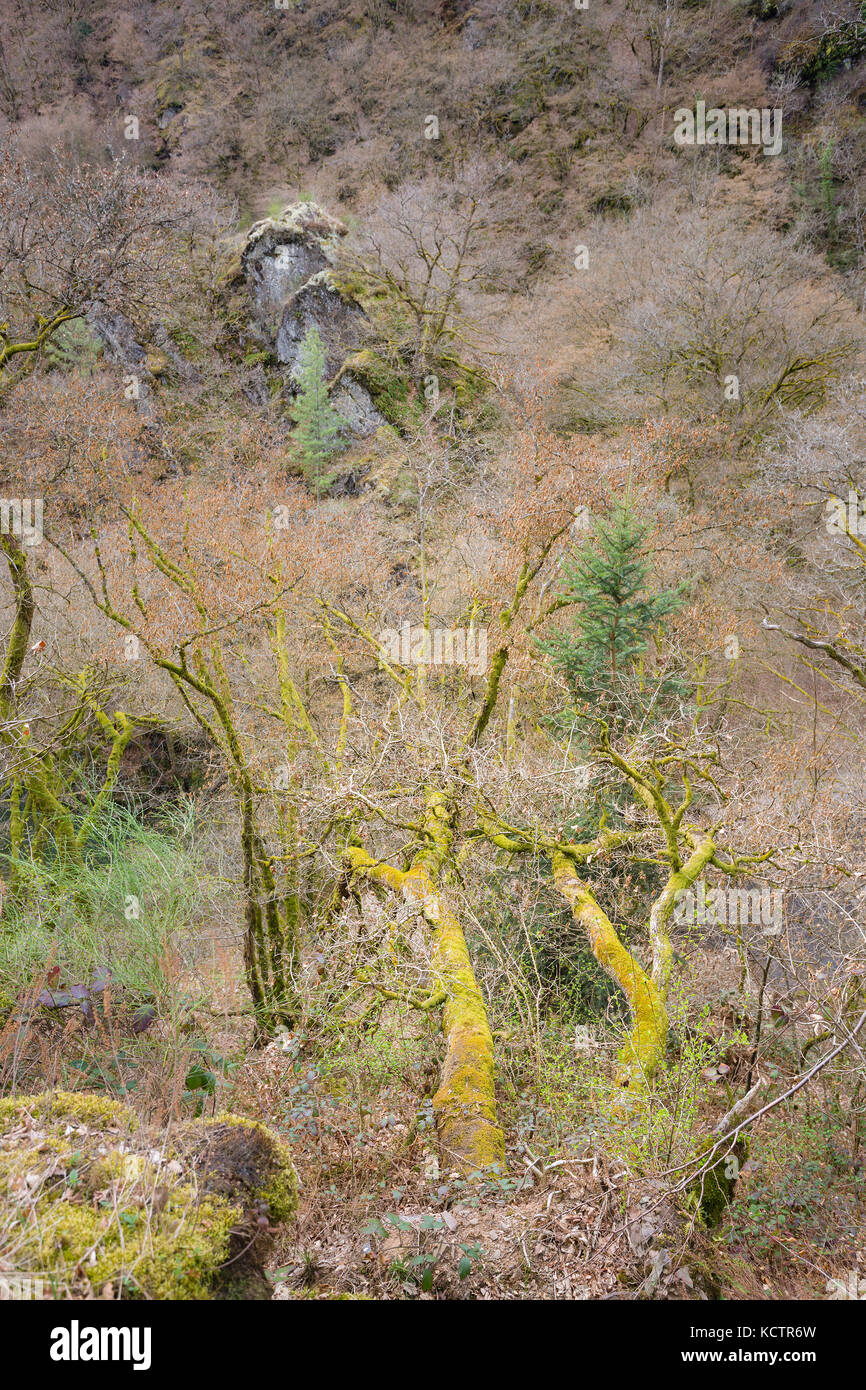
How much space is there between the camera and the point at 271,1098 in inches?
199

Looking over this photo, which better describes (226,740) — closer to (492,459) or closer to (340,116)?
(492,459)

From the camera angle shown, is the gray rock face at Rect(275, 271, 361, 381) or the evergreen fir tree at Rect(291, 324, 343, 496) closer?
the evergreen fir tree at Rect(291, 324, 343, 496)

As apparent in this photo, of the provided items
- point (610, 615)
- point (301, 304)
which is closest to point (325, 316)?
point (301, 304)

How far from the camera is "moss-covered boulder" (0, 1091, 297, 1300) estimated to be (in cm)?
181

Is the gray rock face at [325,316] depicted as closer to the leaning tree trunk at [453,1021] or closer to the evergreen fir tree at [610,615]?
the evergreen fir tree at [610,615]

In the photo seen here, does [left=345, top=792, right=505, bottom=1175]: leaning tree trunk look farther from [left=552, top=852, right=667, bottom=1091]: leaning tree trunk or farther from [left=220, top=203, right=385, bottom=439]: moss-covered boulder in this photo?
[left=220, top=203, right=385, bottom=439]: moss-covered boulder

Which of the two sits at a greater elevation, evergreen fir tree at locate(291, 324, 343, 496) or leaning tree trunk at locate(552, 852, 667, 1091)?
evergreen fir tree at locate(291, 324, 343, 496)

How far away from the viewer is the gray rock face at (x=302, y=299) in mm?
22688

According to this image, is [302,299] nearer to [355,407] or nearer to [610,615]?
[355,407]

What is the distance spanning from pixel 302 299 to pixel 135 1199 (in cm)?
2551

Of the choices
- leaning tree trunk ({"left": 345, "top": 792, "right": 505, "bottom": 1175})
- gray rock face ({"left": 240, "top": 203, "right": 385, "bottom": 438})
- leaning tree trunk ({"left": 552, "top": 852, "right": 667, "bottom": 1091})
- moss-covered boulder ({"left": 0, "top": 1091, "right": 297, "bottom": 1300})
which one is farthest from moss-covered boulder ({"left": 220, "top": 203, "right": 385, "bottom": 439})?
moss-covered boulder ({"left": 0, "top": 1091, "right": 297, "bottom": 1300})

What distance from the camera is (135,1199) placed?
198 cm

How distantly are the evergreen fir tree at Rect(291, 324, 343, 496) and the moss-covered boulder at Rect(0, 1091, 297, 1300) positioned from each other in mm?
19869
